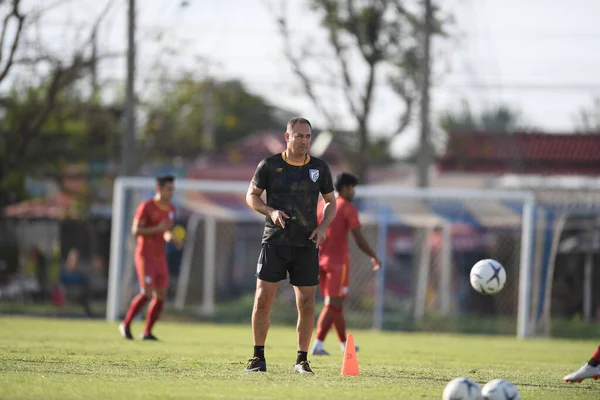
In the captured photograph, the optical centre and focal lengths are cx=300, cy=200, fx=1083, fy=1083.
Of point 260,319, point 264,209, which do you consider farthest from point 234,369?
point 264,209

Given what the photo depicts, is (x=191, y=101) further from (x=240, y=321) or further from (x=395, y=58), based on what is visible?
(x=240, y=321)

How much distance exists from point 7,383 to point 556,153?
116ft

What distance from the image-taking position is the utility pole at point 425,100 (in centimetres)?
2559

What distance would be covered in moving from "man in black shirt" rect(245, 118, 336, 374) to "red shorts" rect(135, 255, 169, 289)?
5.42m

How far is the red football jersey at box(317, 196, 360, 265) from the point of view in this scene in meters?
13.1

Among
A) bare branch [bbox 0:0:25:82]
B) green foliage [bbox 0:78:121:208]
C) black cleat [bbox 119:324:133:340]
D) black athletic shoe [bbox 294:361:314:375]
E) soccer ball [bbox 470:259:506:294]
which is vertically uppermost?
bare branch [bbox 0:0:25:82]

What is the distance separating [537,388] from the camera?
8.91 meters

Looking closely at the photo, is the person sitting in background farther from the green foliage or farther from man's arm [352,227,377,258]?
man's arm [352,227,377,258]

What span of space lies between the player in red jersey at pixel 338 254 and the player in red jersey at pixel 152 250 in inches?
98.2

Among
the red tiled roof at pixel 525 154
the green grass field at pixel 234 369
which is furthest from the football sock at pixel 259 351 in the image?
the red tiled roof at pixel 525 154

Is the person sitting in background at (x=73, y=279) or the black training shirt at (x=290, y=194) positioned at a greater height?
the black training shirt at (x=290, y=194)

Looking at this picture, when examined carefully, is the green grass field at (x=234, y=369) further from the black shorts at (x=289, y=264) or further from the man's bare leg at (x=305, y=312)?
the black shorts at (x=289, y=264)

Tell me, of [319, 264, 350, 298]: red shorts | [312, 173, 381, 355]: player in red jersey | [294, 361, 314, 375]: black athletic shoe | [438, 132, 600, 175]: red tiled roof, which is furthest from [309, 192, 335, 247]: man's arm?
[438, 132, 600, 175]: red tiled roof

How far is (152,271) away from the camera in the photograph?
48.5 feet
